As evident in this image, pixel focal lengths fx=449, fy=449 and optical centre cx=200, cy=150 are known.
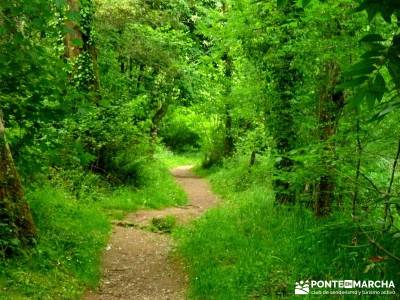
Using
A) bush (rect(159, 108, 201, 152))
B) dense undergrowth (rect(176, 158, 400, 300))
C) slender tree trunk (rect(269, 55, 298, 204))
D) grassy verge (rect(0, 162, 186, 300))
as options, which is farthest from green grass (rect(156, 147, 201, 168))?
slender tree trunk (rect(269, 55, 298, 204))

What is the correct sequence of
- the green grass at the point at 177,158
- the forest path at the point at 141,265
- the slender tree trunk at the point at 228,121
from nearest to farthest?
the forest path at the point at 141,265 → the slender tree trunk at the point at 228,121 → the green grass at the point at 177,158

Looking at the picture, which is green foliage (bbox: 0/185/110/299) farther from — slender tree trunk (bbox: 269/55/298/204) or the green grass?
the green grass

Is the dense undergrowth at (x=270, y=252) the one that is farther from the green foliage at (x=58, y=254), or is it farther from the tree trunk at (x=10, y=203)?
the tree trunk at (x=10, y=203)

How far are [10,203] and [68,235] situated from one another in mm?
1759

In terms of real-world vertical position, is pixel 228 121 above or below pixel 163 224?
above

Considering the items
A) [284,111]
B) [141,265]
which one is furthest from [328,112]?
[141,265]

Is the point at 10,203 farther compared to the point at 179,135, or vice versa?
the point at 179,135

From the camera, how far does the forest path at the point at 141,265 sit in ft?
23.0

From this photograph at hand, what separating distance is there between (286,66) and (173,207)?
21.3 feet

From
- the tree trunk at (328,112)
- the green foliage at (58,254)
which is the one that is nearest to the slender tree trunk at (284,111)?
the tree trunk at (328,112)

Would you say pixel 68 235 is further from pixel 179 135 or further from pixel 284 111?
pixel 179 135

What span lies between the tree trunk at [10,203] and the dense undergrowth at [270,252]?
2.77 m

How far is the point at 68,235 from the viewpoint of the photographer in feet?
26.9

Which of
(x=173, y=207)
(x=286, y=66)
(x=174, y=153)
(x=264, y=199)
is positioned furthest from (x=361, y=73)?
(x=174, y=153)
